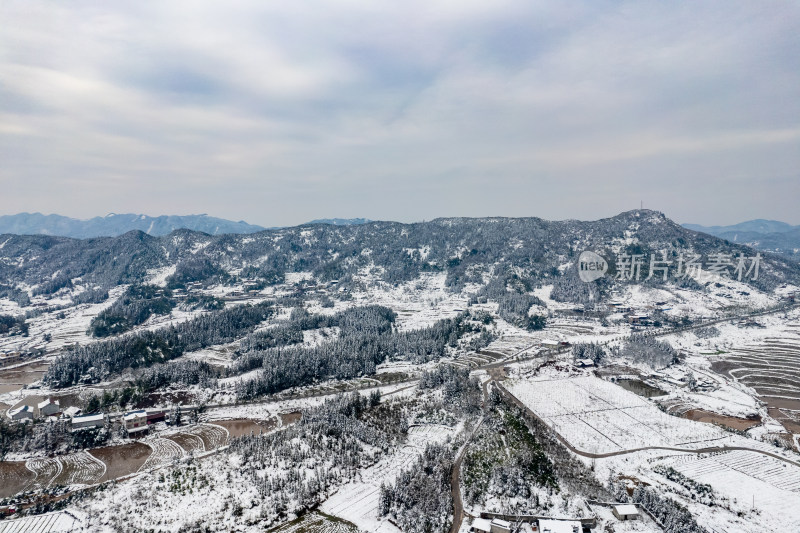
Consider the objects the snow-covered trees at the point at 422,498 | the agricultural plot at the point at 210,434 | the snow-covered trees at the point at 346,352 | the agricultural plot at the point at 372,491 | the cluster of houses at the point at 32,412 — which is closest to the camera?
the snow-covered trees at the point at 422,498

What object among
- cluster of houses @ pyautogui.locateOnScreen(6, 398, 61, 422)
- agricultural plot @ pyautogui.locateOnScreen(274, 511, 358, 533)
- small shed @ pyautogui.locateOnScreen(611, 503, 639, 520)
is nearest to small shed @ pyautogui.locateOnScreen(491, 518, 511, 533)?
small shed @ pyautogui.locateOnScreen(611, 503, 639, 520)

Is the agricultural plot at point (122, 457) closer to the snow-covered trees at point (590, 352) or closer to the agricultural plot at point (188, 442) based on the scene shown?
the agricultural plot at point (188, 442)

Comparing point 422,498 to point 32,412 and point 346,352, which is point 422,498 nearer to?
point 346,352

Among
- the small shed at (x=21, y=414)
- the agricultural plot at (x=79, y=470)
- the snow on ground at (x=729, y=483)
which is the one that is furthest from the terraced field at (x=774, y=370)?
the small shed at (x=21, y=414)

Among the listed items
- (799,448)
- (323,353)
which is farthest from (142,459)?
(799,448)

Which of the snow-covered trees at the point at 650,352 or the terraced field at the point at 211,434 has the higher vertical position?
the snow-covered trees at the point at 650,352

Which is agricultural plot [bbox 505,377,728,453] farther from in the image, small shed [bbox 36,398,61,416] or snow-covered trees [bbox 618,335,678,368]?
small shed [bbox 36,398,61,416]

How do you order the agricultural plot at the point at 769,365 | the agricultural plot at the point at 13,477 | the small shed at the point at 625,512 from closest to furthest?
the small shed at the point at 625,512
the agricultural plot at the point at 13,477
the agricultural plot at the point at 769,365
